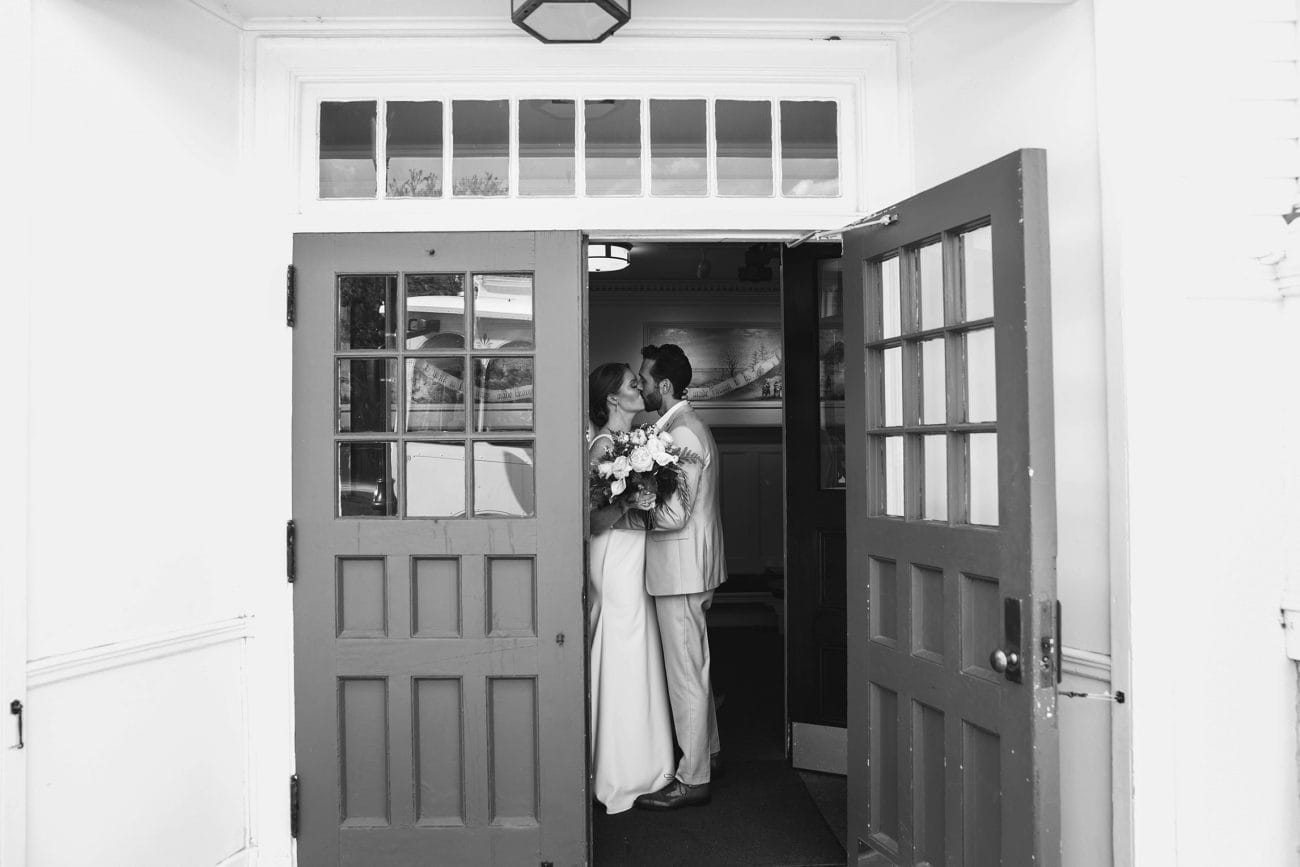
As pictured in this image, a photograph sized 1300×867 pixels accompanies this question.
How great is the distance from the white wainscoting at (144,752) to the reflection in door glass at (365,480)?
584 millimetres

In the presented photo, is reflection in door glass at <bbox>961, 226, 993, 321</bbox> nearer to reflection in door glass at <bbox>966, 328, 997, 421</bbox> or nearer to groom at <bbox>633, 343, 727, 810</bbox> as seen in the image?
reflection in door glass at <bbox>966, 328, 997, 421</bbox>

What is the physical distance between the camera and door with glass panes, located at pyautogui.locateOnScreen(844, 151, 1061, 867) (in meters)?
2.28

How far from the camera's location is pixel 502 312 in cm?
322

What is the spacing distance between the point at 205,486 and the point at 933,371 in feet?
8.49

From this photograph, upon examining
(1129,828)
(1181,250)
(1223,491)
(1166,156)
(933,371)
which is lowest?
(1129,828)

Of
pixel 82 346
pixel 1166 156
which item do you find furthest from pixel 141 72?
pixel 1166 156

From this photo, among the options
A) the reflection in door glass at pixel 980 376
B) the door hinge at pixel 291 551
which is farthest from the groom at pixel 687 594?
the reflection in door glass at pixel 980 376

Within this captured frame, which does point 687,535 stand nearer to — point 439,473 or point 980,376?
point 439,473

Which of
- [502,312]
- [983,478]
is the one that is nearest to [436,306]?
[502,312]

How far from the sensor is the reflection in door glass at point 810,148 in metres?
3.34

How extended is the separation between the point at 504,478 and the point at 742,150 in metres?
1.51

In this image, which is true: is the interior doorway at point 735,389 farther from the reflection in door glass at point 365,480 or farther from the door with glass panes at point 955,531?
the reflection in door glass at point 365,480

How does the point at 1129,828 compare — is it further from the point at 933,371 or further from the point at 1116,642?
the point at 933,371

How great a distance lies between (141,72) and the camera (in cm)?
284
